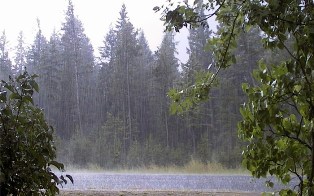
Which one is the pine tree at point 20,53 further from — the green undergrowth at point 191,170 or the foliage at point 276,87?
the foliage at point 276,87

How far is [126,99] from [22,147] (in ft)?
76.3

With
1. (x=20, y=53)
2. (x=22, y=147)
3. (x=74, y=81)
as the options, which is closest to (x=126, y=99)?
(x=74, y=81)

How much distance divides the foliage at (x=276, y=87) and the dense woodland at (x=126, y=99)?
724 inches

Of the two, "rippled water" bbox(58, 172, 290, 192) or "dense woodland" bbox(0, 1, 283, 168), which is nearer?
"rippled water" bbox(58, 172, 290, 192)

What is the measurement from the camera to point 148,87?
25.3 meters

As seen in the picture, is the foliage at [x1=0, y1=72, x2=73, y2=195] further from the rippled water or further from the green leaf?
the rippled water

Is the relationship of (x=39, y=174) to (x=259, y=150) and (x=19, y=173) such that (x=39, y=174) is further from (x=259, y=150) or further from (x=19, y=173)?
(x=259, y=150)

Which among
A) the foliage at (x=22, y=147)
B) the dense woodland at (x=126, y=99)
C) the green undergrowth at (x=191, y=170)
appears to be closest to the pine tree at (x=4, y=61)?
the dense woodland at (x=126, y=99)

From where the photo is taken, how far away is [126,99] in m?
25.4

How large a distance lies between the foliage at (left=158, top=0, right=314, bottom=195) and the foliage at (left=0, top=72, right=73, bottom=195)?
81cm

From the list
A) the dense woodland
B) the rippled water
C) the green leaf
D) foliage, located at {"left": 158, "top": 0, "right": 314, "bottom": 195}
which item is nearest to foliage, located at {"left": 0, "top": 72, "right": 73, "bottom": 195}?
the green leaf

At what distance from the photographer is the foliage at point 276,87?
138cm

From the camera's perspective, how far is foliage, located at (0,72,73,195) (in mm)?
2113

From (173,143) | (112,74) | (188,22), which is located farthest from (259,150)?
(112,74)
